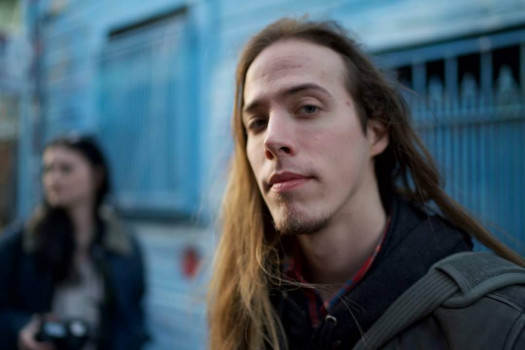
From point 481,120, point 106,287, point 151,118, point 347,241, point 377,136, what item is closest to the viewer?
point 347,241

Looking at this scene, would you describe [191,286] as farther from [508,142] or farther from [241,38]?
[508,142]

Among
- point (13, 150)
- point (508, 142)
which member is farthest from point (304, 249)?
point (13, 150)

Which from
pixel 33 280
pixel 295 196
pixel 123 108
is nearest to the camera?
pixel 295 196

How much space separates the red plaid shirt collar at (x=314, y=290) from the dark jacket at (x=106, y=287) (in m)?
1.37

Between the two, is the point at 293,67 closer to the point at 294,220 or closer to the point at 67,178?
the point at 294,220

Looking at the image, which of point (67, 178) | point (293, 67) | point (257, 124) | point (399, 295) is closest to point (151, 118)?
point (67, 178)

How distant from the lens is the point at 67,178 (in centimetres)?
285

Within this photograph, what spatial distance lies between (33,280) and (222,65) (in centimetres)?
202

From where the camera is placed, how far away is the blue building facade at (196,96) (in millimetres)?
2389

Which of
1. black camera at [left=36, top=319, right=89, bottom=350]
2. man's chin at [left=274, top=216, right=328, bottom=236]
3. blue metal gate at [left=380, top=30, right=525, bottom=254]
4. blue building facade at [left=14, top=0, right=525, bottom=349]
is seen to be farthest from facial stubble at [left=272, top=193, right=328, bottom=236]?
black camera at [left=36, top=319, right=89, bottom=350]

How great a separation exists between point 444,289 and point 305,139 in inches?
23.0

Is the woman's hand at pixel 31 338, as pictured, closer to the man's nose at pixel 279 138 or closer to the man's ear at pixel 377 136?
the man's nose at pixel 279 138

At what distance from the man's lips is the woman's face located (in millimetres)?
1892

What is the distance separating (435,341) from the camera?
114 cm
